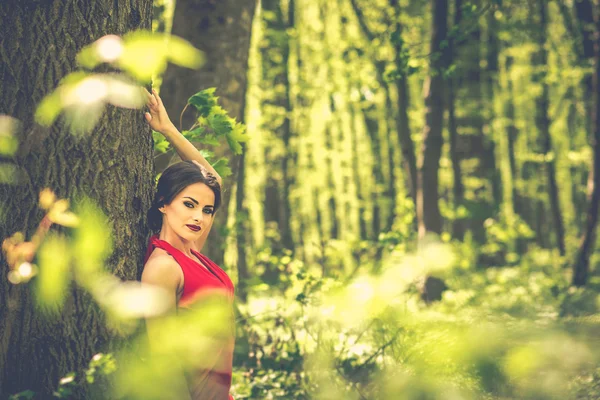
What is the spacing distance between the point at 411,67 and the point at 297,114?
11519 mm

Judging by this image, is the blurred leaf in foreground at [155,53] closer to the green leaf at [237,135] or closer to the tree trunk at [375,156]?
the green leaf at [237,135]

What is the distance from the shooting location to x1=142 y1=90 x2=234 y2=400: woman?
2.49 m

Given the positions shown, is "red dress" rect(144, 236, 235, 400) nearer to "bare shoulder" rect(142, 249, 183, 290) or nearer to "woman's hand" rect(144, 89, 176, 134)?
"bare shoulder" rect(142, 249, 183, 290)

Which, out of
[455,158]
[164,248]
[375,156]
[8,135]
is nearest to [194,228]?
[164,248]

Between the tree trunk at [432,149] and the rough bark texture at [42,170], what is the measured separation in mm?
8225

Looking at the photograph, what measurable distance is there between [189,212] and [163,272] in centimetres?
39

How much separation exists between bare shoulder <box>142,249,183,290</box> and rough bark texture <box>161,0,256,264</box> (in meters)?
2.61

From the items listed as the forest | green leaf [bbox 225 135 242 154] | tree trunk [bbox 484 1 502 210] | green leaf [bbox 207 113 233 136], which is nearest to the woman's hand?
the forest

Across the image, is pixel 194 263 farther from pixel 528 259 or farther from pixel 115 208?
pixel 528 259

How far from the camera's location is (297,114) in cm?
1630

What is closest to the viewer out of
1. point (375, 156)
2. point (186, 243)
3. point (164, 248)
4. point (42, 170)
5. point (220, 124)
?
point (42, 170)

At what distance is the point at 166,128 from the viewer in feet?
9.56

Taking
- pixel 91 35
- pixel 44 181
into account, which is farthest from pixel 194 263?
pixel 91 35

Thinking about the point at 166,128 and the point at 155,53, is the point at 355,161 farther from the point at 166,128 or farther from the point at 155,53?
the point at 155,53
